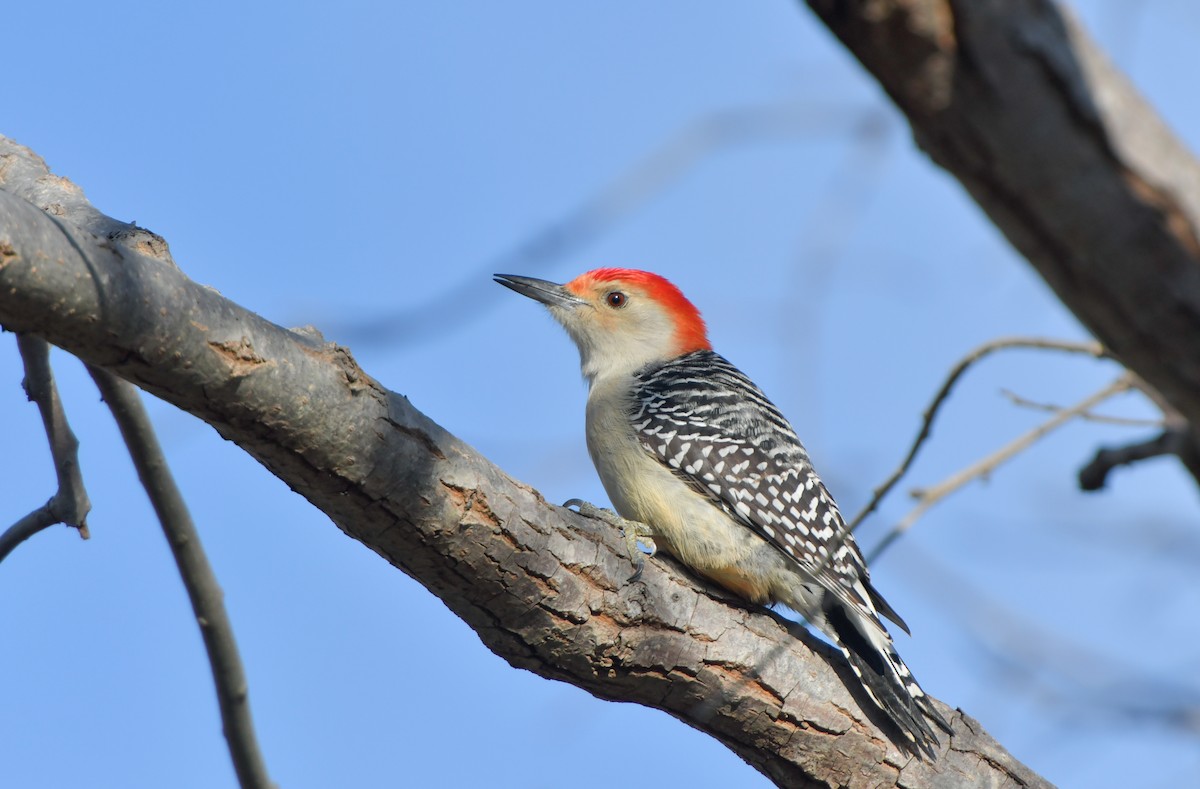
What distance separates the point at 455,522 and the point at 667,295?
4486 millimetres

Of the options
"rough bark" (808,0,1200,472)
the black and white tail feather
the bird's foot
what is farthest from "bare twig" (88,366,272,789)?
"rough bark" (808,0,1200,472)

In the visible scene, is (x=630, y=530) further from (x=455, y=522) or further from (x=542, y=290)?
(x=542, y=290)

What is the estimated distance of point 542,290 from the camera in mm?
8492

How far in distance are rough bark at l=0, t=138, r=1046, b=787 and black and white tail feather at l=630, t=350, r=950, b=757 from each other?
0.18 meters

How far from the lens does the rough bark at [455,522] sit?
10.9 feet

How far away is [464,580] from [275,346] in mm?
1217

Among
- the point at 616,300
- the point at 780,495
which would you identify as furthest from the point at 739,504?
the point at 616,300

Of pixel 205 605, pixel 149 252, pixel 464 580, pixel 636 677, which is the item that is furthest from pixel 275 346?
pixel 636 677

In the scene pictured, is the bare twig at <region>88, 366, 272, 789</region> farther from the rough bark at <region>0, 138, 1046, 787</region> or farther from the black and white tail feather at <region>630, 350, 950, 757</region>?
the black and white tail feather at <region>630, 350, 950, 757</region>

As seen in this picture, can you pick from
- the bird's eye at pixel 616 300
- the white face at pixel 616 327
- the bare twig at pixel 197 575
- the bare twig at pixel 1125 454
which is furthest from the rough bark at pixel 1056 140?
the bird's eye at pixel 616 300

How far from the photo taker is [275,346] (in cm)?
371

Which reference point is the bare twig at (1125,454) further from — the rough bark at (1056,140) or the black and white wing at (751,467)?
the black and white wing at (751,467)

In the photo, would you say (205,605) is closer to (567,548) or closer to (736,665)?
(567,548)

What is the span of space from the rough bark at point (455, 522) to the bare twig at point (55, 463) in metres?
0.62
